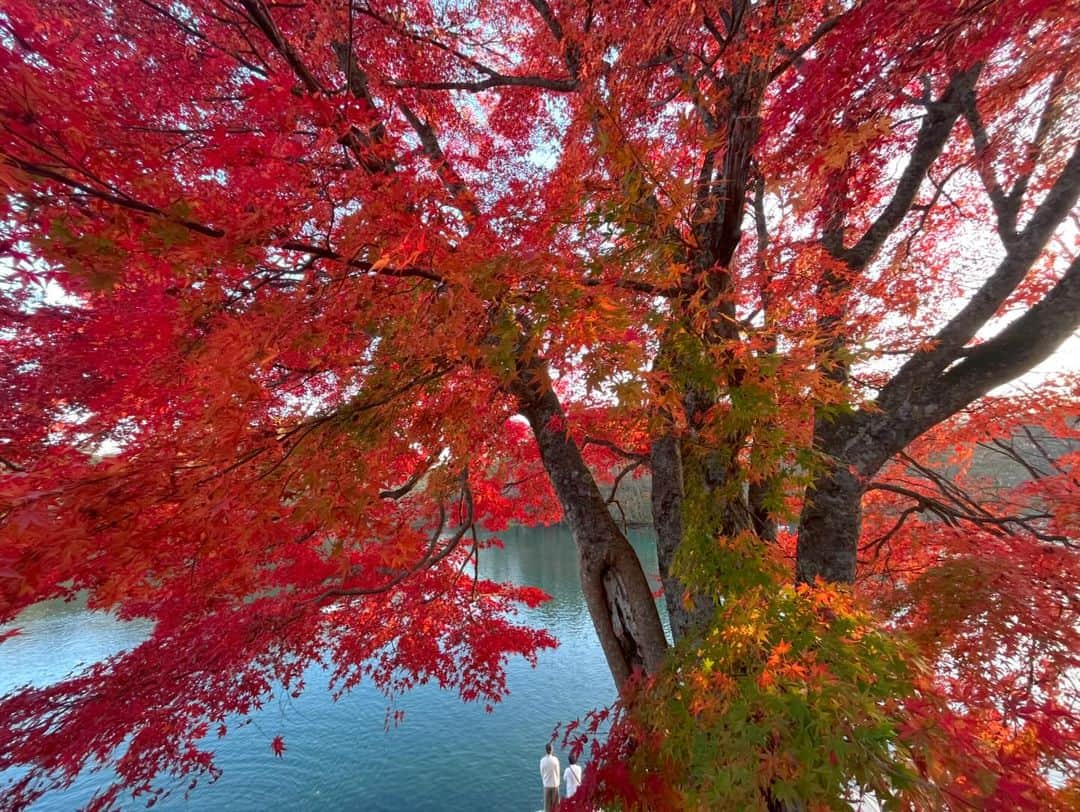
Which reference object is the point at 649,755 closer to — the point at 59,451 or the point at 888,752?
the point at 888,752

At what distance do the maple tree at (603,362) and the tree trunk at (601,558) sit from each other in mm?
42

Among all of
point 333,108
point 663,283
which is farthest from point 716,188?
point 333,108

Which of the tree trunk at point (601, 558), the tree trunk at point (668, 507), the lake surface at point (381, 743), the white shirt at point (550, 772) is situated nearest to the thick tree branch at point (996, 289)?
the tree trunk at point (668, 507)

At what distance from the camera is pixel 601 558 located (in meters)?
4.41

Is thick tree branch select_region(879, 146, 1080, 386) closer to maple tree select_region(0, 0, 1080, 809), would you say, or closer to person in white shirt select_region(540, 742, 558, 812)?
maple tree select_region(0, 0, 1080, 809)

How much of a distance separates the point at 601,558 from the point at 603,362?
2.73 meters

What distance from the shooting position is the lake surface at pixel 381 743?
12461 millimetres

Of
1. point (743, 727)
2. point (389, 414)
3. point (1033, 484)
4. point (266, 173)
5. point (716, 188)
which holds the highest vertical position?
point (266, 173)

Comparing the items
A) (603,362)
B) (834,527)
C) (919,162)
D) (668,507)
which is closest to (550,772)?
(668,507)

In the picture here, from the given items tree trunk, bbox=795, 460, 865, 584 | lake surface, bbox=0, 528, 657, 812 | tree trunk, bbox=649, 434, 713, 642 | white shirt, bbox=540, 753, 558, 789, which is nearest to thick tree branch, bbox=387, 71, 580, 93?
tree trunk, bbox=649, 434, 713, 642

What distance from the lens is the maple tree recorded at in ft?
6.55

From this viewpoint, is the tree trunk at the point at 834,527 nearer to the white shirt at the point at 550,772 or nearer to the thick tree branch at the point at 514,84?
the thick tree branch at the point at 514,84

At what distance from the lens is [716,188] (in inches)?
128

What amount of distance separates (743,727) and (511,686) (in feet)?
60.7
